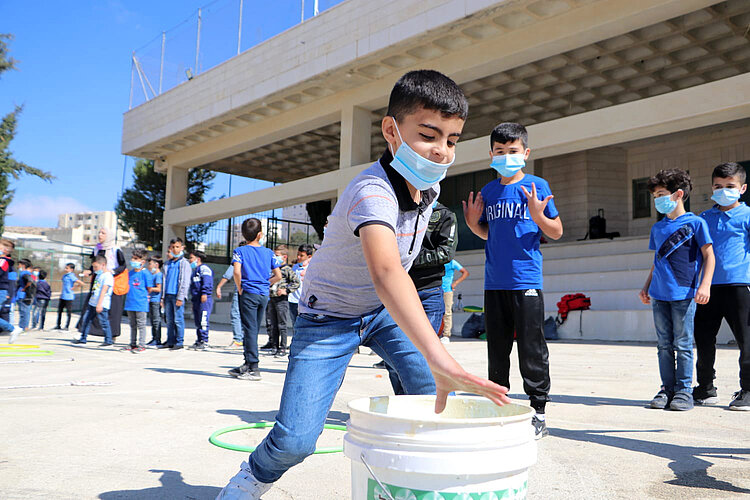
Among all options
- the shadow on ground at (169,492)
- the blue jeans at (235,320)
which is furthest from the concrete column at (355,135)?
the shadow on ground at (169,492)

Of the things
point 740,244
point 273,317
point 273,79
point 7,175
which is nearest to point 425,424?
point 740,244

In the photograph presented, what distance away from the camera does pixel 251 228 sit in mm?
7234

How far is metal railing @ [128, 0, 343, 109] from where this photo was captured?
682 inches

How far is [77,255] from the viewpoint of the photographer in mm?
25625

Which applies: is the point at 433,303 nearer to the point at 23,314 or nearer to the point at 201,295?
the point at 201,295

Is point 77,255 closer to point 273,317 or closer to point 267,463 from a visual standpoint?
point 273,317

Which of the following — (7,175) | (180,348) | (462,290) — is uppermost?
(7,175)

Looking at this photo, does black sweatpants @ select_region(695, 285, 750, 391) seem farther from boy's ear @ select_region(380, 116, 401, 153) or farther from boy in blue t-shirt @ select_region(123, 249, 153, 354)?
boy in blue t-shirt @ select_region(123, 249, 153, 354)

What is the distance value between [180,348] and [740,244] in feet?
29.2

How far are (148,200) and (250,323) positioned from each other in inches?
1251

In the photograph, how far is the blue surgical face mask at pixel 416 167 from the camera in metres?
1.96

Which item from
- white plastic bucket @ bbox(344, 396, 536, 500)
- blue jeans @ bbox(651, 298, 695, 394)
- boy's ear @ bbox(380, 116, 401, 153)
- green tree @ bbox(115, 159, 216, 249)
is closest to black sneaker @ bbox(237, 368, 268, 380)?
blue jeans @ bbox(651, 298, 695, 394)

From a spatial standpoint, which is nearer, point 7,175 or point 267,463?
point 267,463

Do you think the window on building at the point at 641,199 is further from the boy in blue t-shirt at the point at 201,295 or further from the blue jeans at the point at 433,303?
the blue jeans at the point at 433,303
